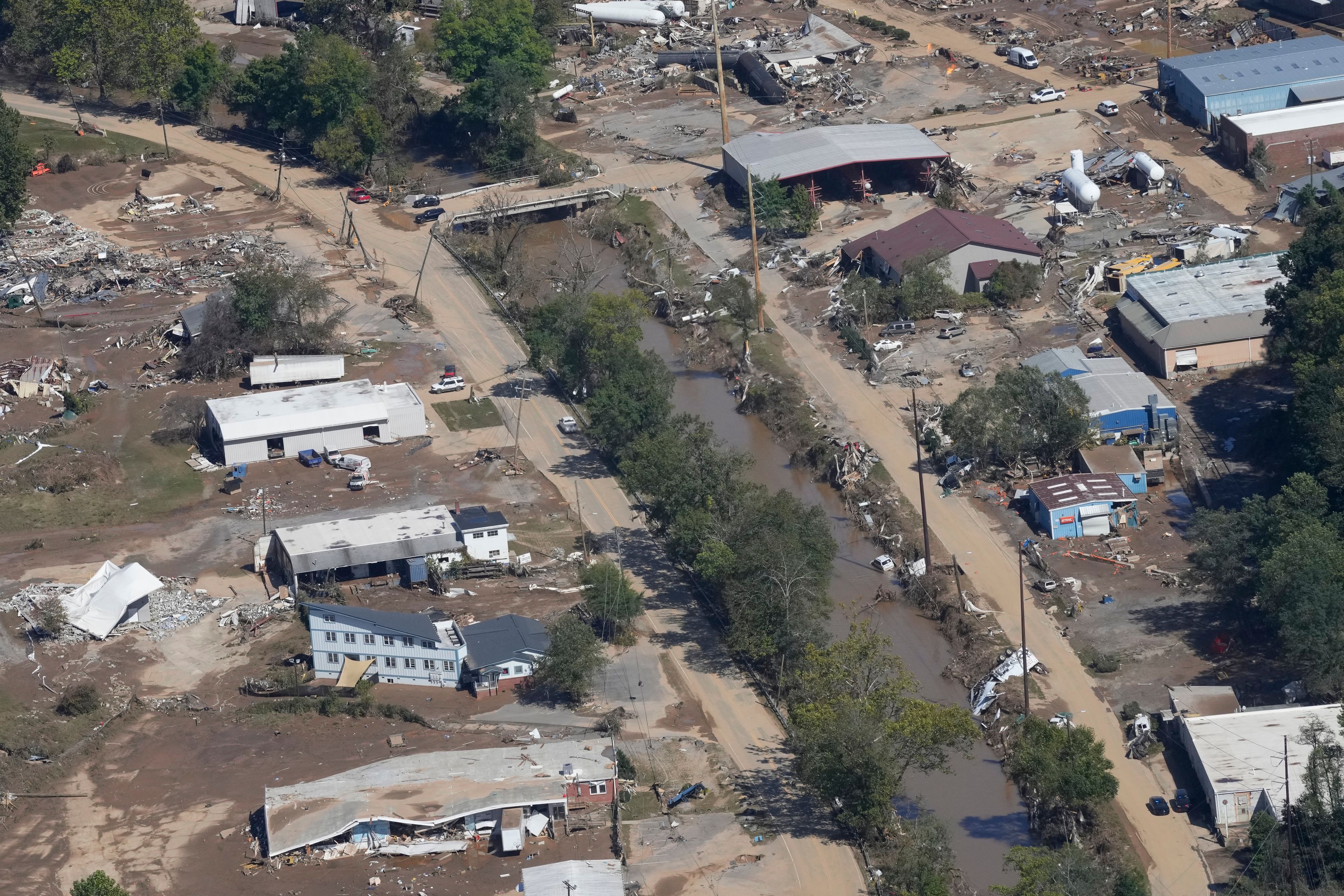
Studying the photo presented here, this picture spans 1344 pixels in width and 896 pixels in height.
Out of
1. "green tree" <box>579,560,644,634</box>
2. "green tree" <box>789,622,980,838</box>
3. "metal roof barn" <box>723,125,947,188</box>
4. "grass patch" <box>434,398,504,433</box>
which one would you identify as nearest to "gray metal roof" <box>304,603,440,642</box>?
"green tree" <box>579,560,644,634</box>

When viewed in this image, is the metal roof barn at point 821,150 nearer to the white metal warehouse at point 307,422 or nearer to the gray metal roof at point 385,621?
the white metal warehouse at point 307,422

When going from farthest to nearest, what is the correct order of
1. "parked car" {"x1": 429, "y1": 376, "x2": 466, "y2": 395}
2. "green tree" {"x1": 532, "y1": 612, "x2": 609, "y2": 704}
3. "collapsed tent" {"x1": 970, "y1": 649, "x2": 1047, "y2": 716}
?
"parked car" {"x1": 429, "y1": 376, "x2": 466, "y2": 395}
"green tree" {"x1": 532, "y1": 612, "x2": 609, "y2": 704}
"collapsed tent" {"x1": 970, "y1": 649, "x2": 1047, "y2": 716}

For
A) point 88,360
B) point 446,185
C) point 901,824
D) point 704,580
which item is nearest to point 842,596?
point 704,580

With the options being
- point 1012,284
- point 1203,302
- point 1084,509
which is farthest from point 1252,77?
point 1084,509

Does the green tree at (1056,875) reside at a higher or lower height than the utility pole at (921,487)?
higher

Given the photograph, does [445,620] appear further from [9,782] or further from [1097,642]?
[1097,642]

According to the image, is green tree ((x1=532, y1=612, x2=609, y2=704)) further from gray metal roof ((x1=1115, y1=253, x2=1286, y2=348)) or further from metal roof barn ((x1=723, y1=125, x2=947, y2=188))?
metal roof barn ((x1=723, y1=125, x2=947, y2=188))

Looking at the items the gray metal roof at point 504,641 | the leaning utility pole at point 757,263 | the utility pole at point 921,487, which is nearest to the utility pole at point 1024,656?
the utility pole at point 921,487
